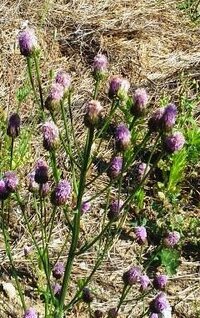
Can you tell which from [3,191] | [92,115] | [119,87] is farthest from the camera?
[3,191]

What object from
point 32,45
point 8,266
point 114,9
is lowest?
point 8,266

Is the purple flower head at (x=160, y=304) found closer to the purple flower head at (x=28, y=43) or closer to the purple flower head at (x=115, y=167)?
the purple flower head at (x=115, y=167)

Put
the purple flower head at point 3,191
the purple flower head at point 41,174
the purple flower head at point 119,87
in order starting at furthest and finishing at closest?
the purple flower head at point 3,191 → the purple flower head at point 41,174 → the purple flower head at point 119,87

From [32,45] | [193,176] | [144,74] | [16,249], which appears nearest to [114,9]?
[144,74]

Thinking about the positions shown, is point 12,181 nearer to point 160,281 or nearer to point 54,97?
point 54,97

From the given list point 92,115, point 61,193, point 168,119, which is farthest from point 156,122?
point 61,193

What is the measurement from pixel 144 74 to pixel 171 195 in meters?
0.98

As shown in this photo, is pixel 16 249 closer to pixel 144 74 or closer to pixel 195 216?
pixel 195 216

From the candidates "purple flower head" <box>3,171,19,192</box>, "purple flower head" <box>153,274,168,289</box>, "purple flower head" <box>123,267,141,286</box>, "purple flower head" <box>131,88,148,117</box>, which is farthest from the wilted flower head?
"purple flower head" <box>153,274,168,289</box>

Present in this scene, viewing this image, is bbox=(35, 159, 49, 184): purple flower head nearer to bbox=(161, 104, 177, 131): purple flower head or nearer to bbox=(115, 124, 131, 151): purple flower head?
bbox=(115, 124, 131, 151): purple flower head

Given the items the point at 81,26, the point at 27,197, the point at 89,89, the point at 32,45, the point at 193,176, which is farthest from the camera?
the point at 81,26

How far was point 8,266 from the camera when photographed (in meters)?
3.00

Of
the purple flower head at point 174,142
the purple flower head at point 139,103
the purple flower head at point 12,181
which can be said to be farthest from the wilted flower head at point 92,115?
the purple flower head at point 12,181

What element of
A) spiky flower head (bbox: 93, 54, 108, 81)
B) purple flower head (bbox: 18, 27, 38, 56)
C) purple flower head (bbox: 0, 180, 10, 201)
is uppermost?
purple flower head (bbox: 18, 27, 38, 56)
